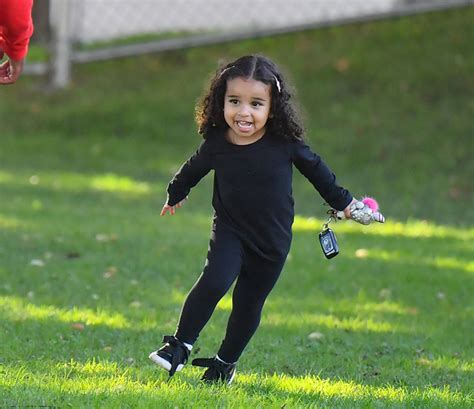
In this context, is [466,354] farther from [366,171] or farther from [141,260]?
[366,171]

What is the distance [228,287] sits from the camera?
5.20m

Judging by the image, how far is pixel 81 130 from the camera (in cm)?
1647

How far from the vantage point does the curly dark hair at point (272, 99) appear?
5289 mm

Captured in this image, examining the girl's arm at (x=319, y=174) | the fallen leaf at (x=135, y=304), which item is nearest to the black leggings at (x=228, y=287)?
the girl's arm at (x=319, y=174)

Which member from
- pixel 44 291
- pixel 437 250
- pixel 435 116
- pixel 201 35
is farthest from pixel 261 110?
pixel 201 35

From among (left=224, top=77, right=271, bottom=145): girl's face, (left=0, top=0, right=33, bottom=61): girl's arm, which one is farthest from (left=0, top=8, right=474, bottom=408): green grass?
(left=0, top=0, right=33, bottom=61): girl's arm

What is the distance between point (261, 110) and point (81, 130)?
11.4 metres

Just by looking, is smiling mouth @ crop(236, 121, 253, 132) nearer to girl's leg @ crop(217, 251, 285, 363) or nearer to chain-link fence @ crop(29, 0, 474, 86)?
girl's leg @ crop(217, 251, 285, 363)

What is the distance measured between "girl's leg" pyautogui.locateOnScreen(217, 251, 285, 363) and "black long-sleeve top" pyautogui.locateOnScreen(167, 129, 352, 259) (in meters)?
0.07

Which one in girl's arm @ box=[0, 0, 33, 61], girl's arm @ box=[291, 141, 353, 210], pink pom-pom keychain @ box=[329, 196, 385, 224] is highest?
girl's arm @ box=[0, 0, 33, 61]

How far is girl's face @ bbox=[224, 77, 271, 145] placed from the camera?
5.25m

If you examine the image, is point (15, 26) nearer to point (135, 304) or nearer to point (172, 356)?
point (172, 356)

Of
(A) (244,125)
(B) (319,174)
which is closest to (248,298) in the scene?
(B) (319,174)

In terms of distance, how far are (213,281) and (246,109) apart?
2.62 feet
